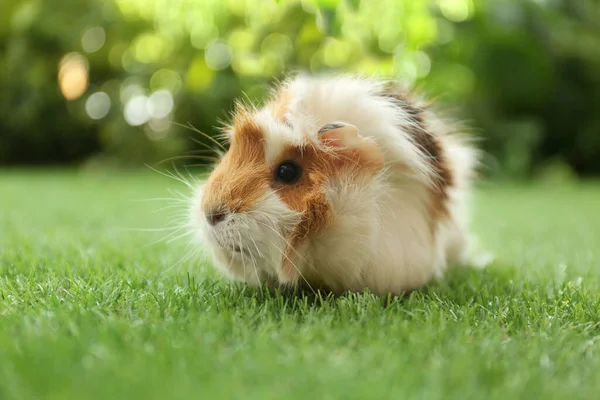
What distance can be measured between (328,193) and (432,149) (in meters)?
0.53

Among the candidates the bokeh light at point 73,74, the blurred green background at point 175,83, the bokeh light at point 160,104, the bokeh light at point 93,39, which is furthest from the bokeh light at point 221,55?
the bokeh light at point 73,74

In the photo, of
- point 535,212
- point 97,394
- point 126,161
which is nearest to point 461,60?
point 535,212

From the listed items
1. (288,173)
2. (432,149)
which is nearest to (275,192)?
(288,173)

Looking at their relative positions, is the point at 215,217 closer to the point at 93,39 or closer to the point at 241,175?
the point at 241,175

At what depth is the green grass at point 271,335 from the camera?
105cm

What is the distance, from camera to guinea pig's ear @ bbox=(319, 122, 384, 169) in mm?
1708

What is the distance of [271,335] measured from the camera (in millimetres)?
1342

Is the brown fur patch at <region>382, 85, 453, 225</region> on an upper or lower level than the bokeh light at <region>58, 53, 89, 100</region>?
lower

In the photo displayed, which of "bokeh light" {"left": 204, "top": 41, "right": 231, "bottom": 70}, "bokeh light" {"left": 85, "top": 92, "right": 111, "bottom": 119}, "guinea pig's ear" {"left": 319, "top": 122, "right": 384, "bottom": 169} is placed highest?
"bokeh light" {"left": 204, "top": 41, "right": 231, "bottom": 70}

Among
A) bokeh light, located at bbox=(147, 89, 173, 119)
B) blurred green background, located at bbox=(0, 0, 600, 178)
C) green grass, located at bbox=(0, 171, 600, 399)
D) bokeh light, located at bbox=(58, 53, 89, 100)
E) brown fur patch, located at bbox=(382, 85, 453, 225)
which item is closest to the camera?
green grass, located at bbox=(0, 171, 600, 399)

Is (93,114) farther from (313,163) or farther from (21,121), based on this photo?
(313,163)

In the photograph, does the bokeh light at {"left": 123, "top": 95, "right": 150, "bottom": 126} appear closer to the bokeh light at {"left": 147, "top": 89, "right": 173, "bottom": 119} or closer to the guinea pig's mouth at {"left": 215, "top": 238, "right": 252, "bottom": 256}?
the bokeh light at {"left": 147, "top": 89, "right": 173, "bottom": 119}

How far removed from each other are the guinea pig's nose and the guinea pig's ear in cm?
37

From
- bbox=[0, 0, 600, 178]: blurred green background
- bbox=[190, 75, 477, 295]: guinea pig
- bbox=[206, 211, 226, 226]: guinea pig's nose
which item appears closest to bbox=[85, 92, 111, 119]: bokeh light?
bbox=[0, 0, 600, 178]: blurred green background
